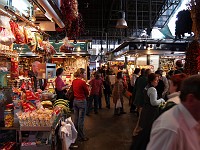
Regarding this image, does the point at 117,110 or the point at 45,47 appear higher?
the point at 45,47

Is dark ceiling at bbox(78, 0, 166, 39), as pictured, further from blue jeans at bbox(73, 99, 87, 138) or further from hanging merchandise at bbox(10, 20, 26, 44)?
hanging merchandise at bbox(10, 20, 26, 44)

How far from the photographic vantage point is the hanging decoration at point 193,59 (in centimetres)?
361

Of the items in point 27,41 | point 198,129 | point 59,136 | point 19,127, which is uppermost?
point 27,41

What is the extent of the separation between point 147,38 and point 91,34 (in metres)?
19.2

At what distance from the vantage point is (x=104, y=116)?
9391mm

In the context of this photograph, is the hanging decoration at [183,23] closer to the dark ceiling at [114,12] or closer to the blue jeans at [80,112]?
the blue jeans at [80,112]

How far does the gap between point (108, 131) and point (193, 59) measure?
163 inches

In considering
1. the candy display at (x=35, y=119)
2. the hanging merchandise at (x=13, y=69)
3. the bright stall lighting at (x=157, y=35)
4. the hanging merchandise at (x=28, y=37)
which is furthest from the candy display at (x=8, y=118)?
the bright stall lighting at (x=157, y=35)

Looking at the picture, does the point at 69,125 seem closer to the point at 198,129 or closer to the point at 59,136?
the point at 59,136

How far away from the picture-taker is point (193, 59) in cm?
362

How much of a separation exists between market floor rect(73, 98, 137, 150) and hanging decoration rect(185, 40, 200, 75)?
278cm

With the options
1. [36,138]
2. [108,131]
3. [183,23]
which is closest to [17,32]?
[36,138]

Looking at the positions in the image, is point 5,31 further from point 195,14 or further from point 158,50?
point 158,50

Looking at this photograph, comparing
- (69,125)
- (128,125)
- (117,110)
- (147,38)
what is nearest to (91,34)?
(147,38)
